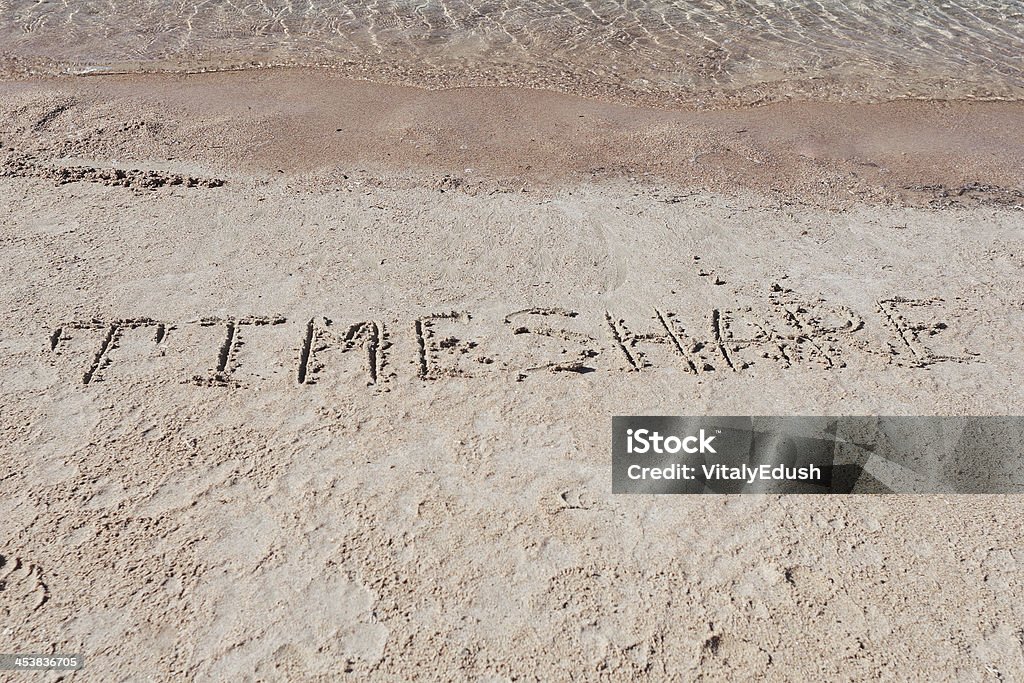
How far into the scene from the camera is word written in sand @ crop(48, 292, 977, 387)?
376 centimetres

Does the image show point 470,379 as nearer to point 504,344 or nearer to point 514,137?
point 504,344

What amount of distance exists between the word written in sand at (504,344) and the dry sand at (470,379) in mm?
17

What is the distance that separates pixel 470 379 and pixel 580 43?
536 centimetres

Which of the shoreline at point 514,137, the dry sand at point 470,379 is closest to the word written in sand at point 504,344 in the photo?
the dry sand at point 470,379

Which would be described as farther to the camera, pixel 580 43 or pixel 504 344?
pixel 580 43

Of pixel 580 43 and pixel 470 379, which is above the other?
pixel 470 379

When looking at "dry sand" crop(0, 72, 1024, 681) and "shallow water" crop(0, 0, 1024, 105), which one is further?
"shallow water" crop(0, 0, 1024, 105)

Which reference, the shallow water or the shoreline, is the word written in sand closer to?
the shoreline

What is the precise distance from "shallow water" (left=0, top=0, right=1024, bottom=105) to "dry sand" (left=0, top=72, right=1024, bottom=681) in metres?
1.08

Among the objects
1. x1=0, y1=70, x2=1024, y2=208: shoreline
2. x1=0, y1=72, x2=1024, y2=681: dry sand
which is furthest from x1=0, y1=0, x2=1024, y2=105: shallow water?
x1=0, y1=72, x2=1024, y2=681: dry sand

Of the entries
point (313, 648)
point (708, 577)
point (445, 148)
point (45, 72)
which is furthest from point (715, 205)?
point (45, 72)

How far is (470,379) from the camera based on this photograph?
3.74 metres

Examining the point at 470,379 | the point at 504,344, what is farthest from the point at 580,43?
the point at 470,379

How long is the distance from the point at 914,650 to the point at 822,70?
247 inches
